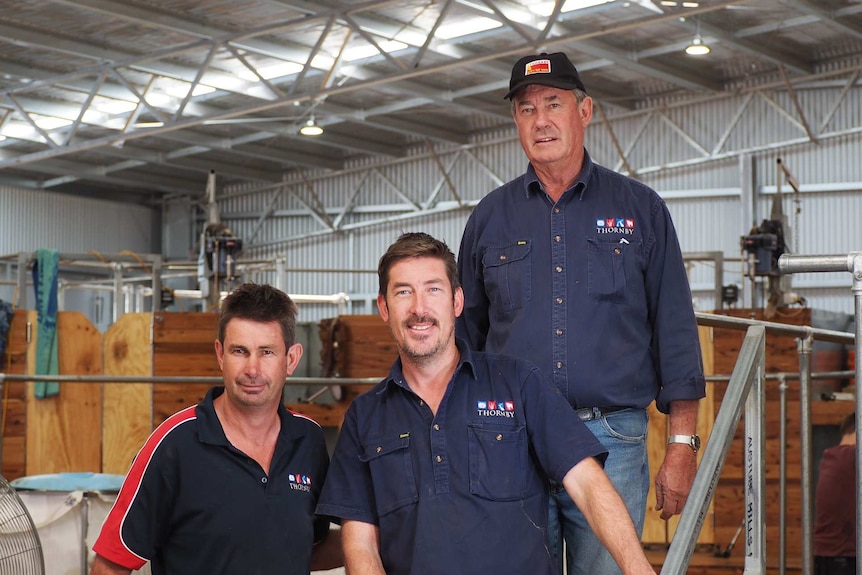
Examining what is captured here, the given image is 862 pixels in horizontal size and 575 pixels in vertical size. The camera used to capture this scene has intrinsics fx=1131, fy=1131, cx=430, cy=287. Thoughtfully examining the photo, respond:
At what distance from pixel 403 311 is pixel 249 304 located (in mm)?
633

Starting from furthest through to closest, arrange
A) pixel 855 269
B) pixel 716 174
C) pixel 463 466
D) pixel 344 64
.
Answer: pixel 716 174 < pixel 344 64 < pixel 463 466 < pixel 855 269

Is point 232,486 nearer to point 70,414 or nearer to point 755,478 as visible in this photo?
point 755,478

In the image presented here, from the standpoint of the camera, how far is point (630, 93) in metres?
17.2

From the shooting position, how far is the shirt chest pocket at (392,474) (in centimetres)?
244

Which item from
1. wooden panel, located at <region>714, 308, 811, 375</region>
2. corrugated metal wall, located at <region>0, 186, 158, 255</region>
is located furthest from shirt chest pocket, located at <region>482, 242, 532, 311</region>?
corrugated metal wall, located at <region>0, 186, 158, 255</region>

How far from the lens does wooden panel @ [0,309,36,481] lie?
9.08 m

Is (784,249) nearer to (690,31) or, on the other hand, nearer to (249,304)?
(690,31)

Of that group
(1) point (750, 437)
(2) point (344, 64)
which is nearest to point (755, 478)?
(1) point (750, 437)

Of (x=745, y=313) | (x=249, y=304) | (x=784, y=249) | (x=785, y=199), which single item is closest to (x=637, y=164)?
(x=785, y=199)

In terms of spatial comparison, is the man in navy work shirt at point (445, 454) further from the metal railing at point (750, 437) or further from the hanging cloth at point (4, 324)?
the hanging cloth at point (4, 324)

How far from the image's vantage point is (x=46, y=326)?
9250 mm

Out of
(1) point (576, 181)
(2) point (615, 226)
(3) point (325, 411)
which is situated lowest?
(3) point (325, 411)

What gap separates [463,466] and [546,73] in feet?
3.17

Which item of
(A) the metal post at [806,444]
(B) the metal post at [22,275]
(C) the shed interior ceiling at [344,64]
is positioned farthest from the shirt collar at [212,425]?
(C) the shed interior ceiling at [344,64]
